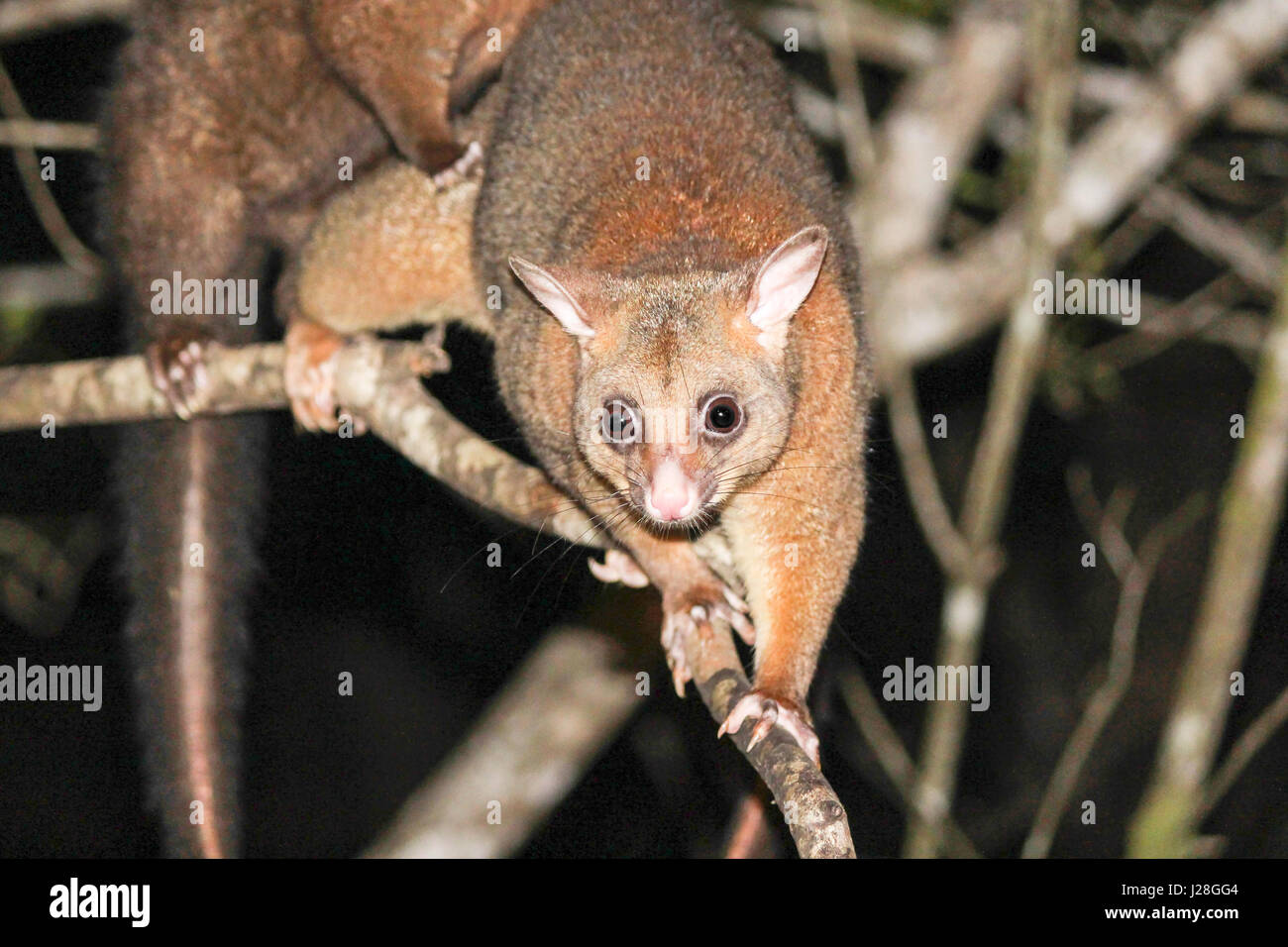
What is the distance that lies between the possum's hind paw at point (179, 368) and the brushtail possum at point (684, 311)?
1.19 m

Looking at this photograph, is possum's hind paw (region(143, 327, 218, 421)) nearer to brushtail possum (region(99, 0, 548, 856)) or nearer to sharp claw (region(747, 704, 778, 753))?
brushtail possum (region(99, 0, 548, 856))

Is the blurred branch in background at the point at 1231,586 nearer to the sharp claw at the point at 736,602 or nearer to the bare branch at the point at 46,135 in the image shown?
the sharp claw at the point at 736,602

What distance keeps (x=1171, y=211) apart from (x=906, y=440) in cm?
269

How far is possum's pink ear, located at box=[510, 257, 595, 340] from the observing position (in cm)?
374

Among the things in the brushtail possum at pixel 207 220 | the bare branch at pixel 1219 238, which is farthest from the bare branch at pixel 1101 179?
the brushtail possum at pixel 207 220

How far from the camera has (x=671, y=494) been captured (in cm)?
358

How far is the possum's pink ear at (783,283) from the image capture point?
3589 mm

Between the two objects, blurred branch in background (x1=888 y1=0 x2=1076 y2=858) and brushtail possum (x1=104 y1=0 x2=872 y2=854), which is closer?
brushtail possum (x1=104 y1=0 x2=872 y2=854)

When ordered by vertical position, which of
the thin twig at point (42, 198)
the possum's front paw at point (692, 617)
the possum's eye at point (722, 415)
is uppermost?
the thin twig at point (42, 198)

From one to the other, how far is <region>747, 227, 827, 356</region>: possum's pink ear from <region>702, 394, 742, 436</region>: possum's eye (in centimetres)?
24

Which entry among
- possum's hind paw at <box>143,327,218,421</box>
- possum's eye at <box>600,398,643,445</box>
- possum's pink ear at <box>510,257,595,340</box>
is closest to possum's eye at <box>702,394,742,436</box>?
possum's eye at <box>600,398,643,445</box>

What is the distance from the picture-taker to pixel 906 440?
15.6 feet

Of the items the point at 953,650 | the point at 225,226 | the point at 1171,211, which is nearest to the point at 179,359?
the point at 225,226
